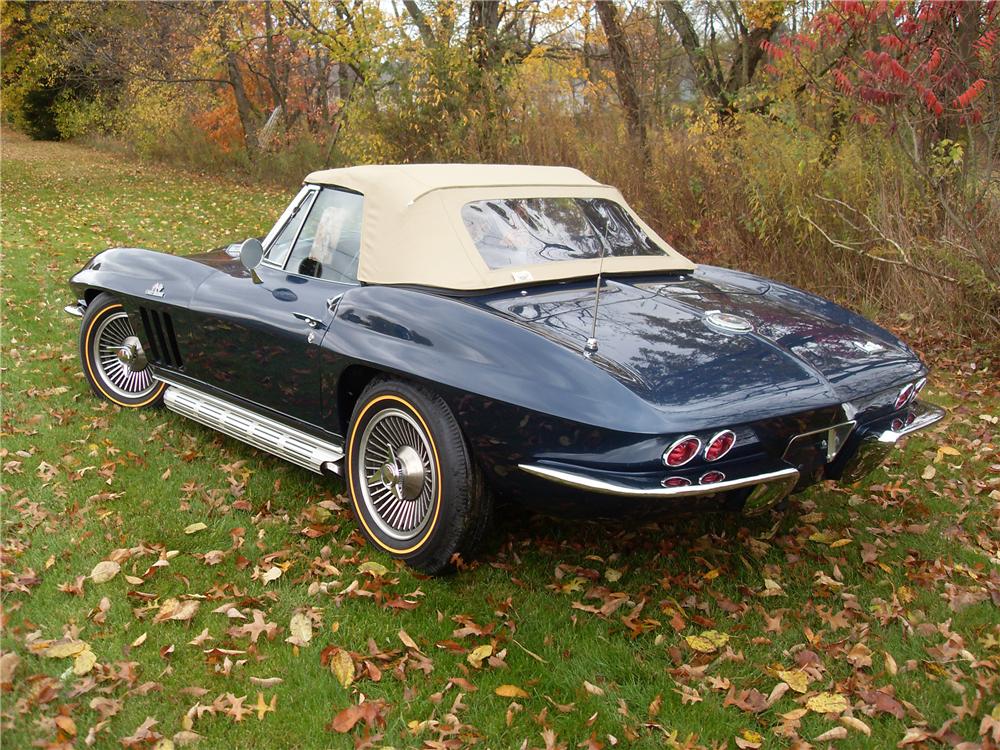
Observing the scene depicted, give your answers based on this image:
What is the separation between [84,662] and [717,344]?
2.62m

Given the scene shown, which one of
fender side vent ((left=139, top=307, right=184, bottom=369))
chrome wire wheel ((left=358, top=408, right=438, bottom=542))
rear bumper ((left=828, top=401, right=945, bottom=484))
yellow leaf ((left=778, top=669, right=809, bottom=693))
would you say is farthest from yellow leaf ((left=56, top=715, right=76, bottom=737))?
rear bumper ((left=828, top=401, right=945, bottom=484))

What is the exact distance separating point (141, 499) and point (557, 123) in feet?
27.4

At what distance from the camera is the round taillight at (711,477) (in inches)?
121

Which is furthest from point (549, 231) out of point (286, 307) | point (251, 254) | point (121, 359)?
point (121, 359)

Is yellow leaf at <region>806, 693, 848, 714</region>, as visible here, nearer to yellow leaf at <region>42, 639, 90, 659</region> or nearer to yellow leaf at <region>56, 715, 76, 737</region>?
yellow leaf at <region>56, 715, 76, 737</region>

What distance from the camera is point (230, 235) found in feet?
46.4

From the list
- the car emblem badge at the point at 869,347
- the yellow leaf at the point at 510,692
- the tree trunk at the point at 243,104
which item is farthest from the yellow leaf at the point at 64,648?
the tree trunk at the point at 243,104

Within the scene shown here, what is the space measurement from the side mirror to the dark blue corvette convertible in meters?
0.03

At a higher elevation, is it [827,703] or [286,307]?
[286,307]

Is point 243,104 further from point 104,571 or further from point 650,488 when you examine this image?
point 650,488

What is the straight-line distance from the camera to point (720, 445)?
3.07m

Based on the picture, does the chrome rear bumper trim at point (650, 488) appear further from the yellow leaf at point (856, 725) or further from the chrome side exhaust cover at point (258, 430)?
the chrome side exhaust cover at point (258, 430)

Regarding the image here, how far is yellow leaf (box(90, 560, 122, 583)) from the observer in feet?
12.4

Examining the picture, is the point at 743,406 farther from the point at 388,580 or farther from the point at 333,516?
the point at 333,516
